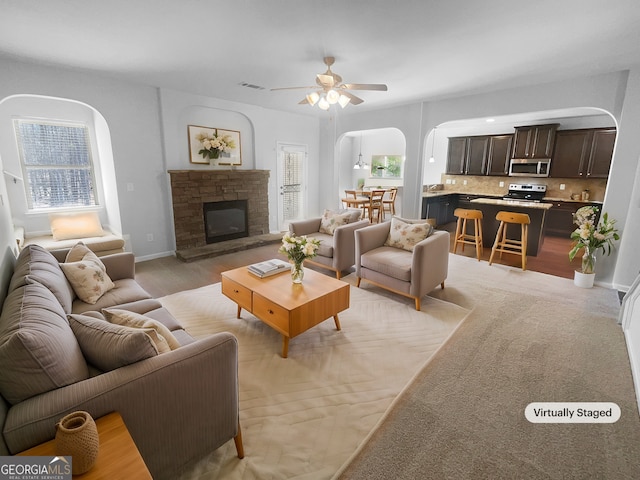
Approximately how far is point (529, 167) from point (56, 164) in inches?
344

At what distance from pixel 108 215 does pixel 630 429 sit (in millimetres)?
6250

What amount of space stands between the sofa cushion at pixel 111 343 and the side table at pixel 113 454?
238mm

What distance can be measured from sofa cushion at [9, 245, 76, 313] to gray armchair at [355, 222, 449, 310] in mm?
2682

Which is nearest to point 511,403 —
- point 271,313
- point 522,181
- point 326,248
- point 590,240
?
point 271,313

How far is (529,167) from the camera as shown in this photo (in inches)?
266

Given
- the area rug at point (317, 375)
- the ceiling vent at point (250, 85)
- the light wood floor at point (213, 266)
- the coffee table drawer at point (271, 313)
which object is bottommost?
the area rug at point (317, 375)

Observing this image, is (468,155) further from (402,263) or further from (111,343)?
(111,343)

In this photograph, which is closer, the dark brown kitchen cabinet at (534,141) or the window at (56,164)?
the window at (56,164)

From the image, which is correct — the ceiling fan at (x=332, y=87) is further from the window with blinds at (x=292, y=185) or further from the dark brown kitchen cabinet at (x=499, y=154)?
the dark brown kitchen cabinet at (x=499, y=154)

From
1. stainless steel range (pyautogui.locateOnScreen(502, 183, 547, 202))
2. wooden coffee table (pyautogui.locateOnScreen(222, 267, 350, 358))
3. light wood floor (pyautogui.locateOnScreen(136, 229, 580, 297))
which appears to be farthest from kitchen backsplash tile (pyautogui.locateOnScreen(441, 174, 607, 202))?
wooden coffee table (pyautogui.locateOnScreen(222, 267, 350, 358))

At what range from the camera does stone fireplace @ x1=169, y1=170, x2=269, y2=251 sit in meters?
4.90

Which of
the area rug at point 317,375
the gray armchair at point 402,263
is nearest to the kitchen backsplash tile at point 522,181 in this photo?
the gray armchair at point 402,263

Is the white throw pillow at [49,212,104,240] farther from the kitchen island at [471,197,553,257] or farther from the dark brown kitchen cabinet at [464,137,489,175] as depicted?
the dark brown kitchen cabinet at [464,137,489,175]

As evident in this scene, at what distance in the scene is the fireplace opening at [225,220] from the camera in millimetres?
5355
